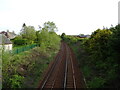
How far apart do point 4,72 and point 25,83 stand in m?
3.14

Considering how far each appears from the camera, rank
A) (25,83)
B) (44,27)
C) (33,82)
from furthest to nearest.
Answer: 1. (44,27)
2. (33,82)
3. (25,83)

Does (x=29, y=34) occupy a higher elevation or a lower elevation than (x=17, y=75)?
higher

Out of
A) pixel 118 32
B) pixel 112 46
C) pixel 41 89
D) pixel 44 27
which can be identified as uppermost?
pixel 44 27

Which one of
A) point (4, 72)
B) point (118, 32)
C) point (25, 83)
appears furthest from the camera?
point (25, 83)

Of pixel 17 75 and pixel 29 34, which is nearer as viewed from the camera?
pixel 17 75

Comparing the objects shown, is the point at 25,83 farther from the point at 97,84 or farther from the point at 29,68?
the point at 97,84

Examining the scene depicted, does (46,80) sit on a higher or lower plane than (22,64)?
lower

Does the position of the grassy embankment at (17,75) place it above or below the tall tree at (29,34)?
below

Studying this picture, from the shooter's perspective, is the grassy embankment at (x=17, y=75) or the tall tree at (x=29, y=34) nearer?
the grassy embankment at (x=17, y=75)

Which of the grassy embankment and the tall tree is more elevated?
the tall tree

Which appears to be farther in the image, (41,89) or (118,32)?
(41,89)

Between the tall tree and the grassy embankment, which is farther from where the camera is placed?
the tall tree

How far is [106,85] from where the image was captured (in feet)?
43.4

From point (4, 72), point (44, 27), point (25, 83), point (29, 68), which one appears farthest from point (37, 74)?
point (44, 27)
